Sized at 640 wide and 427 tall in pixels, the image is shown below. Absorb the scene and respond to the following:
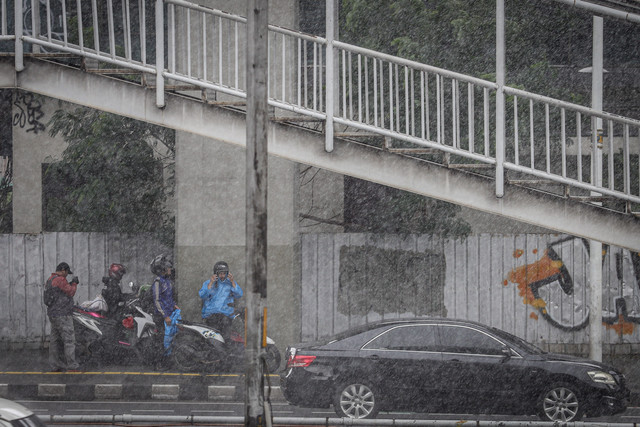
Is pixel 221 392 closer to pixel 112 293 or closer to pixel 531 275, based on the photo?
pixel 112 293

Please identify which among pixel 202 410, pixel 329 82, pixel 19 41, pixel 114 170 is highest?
pixel 19 41

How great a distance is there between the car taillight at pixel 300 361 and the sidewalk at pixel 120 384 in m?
1.58

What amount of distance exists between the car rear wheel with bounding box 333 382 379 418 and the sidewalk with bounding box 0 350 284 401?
1.80m

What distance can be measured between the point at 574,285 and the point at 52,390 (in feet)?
31.4

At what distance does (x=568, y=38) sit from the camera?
1669 cm

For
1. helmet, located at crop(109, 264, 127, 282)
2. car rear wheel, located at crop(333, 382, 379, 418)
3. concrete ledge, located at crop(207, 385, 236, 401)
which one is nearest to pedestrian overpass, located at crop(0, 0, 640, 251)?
car rear wheel, located at crop(333, 382, 379, 418)

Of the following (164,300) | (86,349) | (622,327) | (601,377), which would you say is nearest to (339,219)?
(164,300)

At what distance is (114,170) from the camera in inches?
594

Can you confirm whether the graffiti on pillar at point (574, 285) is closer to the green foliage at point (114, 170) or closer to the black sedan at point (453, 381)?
the black sedan at point (453, 381)

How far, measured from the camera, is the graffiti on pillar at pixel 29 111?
1647 cm

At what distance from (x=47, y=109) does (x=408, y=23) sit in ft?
28.8

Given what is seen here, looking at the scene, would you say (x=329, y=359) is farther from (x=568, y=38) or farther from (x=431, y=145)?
(x=568, y=38)

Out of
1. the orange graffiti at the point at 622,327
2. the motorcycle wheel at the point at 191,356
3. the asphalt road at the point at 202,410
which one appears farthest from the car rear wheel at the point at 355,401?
the orange graffiti at the point at 622,327

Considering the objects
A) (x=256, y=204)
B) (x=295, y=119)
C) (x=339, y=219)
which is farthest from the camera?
(x=339, y=219)
